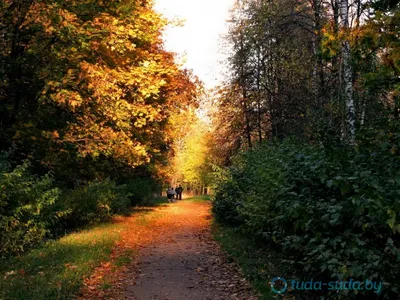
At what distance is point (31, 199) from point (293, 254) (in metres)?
6.73

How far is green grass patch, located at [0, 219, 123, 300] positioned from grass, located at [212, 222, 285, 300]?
3272mm

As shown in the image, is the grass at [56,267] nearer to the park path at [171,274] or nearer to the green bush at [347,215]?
the park path at [171,274]

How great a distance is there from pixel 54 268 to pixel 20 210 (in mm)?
2148

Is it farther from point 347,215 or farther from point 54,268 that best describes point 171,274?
point 347,215

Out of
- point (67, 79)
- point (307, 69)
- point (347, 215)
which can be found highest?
point (307, 69)

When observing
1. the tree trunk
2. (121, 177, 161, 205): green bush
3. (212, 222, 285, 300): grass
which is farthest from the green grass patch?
(121, 177, 161, 205): green bush

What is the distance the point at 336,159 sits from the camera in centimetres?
550

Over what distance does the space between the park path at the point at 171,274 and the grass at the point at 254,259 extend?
7.9 inches

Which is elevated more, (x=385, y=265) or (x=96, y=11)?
(x=96, y=11)

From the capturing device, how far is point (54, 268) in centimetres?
746

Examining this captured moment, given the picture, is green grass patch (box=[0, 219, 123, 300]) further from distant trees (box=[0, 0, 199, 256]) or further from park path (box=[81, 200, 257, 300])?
distant trees (box=[0, 0, 199, 256])

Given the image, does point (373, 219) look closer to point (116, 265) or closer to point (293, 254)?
point (293, 254)

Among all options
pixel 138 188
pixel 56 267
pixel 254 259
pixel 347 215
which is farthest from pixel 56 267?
pixel 138 188

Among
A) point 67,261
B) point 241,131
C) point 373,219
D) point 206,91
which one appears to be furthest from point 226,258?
point 206,91
